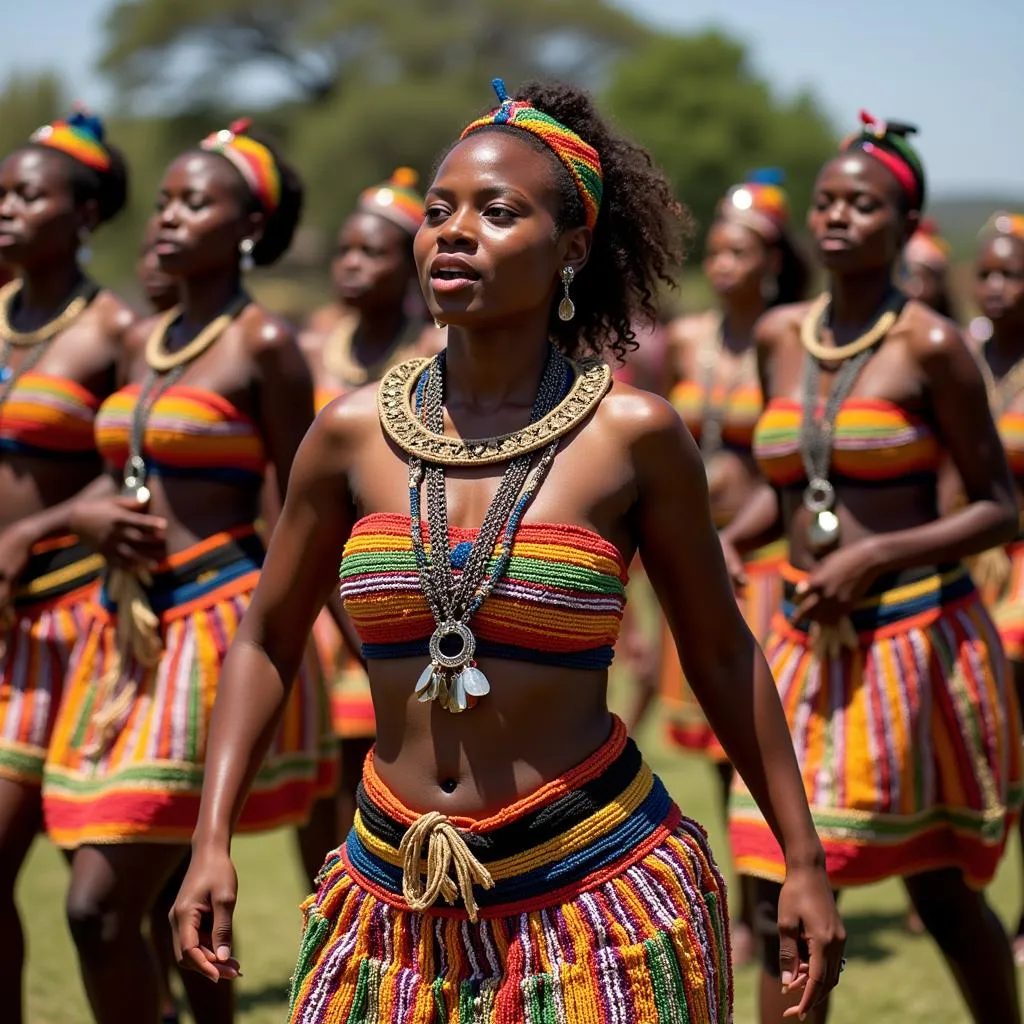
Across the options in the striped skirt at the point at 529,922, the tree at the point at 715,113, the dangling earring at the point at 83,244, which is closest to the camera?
the striped skirt at the point at 529,922

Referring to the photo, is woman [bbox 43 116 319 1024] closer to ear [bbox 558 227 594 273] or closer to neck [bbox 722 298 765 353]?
ear [bbox 558 227 594 273]

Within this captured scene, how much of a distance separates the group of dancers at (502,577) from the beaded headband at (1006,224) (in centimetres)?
2

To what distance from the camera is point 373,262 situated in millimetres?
7648

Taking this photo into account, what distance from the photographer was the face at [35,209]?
564cm

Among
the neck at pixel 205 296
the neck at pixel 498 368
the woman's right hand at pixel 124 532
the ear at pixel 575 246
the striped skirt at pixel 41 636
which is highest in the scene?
the neck at pixel 205 296

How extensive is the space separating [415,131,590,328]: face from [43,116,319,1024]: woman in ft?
5.77

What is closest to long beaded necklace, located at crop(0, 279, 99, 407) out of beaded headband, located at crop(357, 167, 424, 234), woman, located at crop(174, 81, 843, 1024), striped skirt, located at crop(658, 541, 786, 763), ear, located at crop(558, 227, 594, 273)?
beaded headband, located at crop(357, 167, 424, 234)

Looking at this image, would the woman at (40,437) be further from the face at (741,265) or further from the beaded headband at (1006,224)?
the beaded headband at (1006,224)

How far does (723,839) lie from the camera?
872 centimetres

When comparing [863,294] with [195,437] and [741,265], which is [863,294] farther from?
[741,265]

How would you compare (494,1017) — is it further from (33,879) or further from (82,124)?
(33,879)

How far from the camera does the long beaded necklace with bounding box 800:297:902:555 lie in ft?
16.7

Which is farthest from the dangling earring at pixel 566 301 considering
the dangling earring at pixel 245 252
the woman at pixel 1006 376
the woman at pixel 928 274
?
the woman at pixel 928 274

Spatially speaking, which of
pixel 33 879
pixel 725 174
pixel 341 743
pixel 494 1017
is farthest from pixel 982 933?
pixel 725 174
